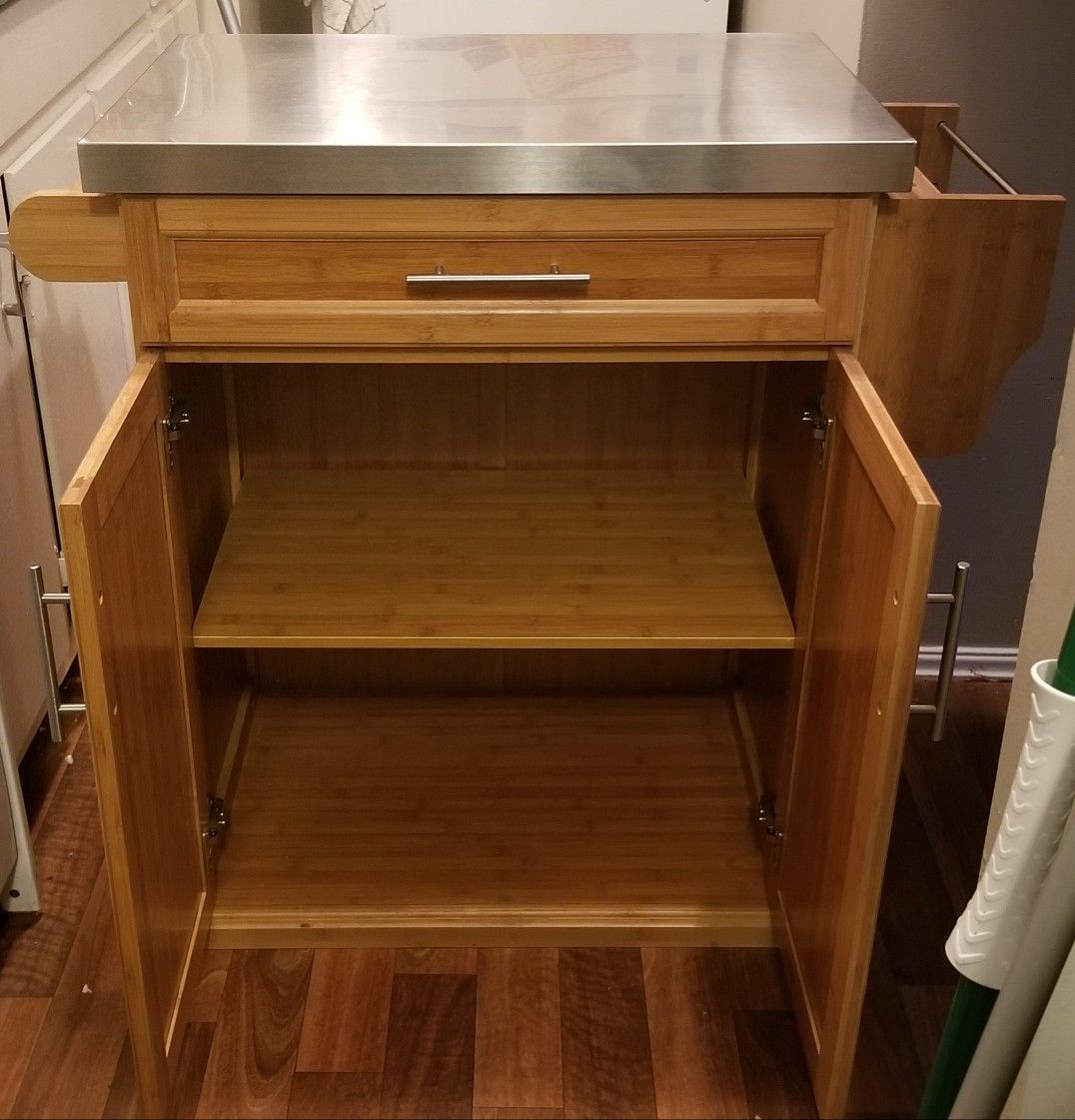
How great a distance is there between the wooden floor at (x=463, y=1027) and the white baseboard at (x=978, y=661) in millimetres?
440

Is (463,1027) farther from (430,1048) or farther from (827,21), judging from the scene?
(827,21)

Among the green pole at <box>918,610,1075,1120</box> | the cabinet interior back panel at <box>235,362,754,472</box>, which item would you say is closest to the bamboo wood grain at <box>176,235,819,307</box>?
the cabinet interior back panel at <box>235,362,754,472</box>

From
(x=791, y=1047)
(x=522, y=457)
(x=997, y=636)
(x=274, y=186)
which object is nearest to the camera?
(x=274, y=186)

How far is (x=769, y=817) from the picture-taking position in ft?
4.78

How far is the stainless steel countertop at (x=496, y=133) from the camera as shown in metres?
1.10

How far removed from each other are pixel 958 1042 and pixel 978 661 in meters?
1.06

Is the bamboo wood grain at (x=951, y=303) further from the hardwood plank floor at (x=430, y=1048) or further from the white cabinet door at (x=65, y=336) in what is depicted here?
the white cabinet door at (x=65, y=336)

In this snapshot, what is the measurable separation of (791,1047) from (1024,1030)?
0.51 metres

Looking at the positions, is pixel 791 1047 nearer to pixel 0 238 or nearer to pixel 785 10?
pixel 0 238

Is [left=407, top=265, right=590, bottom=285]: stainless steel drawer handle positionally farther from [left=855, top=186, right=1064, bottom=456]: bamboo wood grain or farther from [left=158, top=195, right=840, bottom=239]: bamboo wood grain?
[left=855, top=186, right=1064, bottom=456]: bamboo wood grain

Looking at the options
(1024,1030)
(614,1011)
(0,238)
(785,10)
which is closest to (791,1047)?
(614,1011)

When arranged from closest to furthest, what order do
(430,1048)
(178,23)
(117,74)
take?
1. (430,1048)
2. (117,74)
3. (178,23)

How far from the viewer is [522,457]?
1616mm

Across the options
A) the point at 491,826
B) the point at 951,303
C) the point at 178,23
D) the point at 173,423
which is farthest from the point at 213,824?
the point at 178,23
